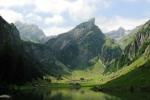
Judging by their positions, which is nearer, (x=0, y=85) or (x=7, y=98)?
(x=7, y=98)

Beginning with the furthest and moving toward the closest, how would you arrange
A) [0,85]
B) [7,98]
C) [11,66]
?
[11,66] → [0,85] → [7,98]

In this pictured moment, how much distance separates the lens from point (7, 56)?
195250 millimetres

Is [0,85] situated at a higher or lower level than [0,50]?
lower

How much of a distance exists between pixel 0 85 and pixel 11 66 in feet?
52.8

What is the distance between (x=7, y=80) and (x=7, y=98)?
10127 centimetres

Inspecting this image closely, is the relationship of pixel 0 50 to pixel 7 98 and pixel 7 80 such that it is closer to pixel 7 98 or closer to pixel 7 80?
pixel 7 80

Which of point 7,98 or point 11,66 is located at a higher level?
point 11,66

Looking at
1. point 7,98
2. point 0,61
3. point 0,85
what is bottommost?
point 7,98

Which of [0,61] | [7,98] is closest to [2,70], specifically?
[0,61]

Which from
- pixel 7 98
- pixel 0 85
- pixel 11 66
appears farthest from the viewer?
pixel 11 66

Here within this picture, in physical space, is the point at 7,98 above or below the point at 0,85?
below

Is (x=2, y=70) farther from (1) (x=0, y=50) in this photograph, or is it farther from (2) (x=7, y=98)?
(2) (x=7, y=98)

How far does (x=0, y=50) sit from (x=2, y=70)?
11.1 metres

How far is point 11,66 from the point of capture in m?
198
